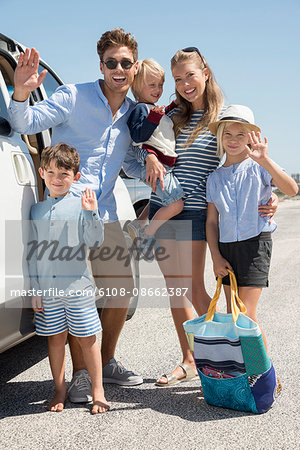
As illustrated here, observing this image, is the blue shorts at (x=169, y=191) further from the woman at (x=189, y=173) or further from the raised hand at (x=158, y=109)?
the raised hand at (x=158, y=109)

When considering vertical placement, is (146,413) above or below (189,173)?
below

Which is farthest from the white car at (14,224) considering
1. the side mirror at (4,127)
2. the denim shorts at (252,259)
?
the denim shorts at (252,259)

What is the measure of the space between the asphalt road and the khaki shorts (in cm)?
Result: 63

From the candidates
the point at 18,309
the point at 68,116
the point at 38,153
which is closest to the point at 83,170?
the point at 68,116

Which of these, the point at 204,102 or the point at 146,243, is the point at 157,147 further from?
the point at 146,243

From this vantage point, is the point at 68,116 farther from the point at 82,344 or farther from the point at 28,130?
the point at 82,344

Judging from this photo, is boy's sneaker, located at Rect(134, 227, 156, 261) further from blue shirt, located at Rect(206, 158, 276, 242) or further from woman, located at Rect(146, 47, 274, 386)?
blue shirt, located at Rect(206, 158, 276, 242)

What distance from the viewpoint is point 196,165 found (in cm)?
327

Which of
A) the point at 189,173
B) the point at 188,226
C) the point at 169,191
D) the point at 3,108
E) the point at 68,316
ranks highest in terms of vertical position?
the point at 3,108

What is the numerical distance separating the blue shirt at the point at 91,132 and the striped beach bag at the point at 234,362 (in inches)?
38.0

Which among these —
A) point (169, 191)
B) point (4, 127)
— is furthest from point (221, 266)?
point (4, 127)

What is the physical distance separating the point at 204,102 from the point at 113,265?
1.25 metres

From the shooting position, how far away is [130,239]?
3.77 metres

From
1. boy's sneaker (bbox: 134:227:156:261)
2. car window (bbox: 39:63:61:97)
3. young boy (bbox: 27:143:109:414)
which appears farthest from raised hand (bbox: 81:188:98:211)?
car window (bbox: 39:63:61:97)
